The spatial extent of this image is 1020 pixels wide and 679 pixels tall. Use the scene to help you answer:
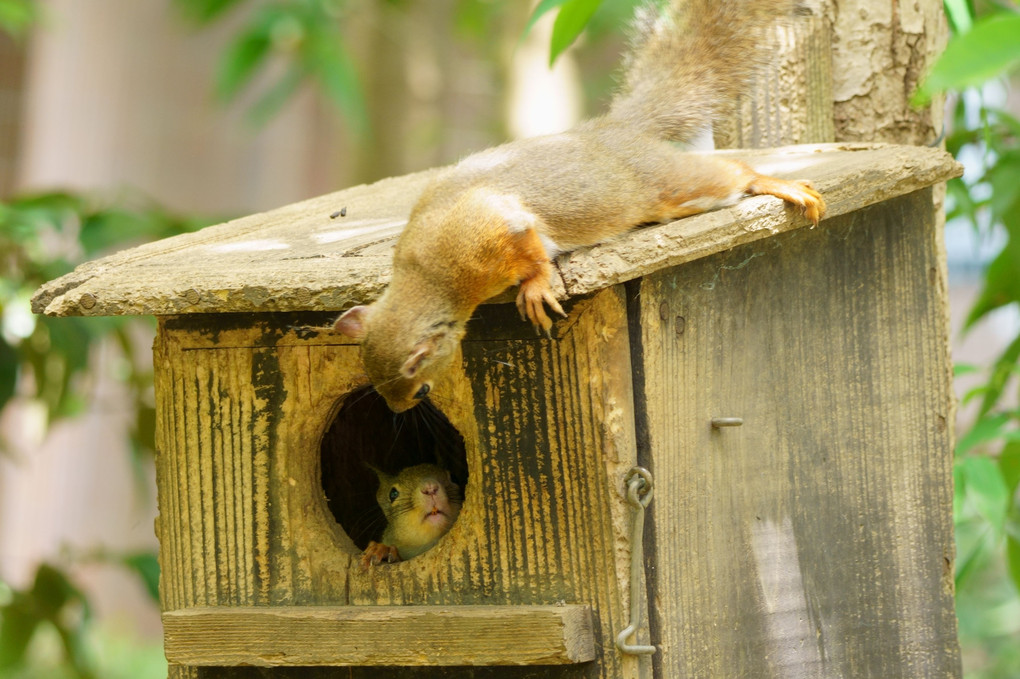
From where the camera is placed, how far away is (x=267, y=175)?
29.0 feet

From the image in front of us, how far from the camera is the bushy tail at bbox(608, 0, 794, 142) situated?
266 cm

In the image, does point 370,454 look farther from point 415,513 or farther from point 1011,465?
point 1011,465

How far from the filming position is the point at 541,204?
84.7 inches

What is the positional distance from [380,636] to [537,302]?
0.69m

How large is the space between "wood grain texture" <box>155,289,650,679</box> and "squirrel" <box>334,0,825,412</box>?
0.11 metres

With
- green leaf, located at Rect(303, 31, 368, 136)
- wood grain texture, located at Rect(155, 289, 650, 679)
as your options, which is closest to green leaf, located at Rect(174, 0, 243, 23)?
green leaf, located at Rect(303, 31, 368, 136)

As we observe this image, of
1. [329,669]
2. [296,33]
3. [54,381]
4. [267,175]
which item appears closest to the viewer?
[329,669]

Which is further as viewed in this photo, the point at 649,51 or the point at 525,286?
the point at 649,51

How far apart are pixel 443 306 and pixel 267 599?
2.30 ft

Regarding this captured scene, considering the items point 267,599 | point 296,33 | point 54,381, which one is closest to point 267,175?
point 296,33

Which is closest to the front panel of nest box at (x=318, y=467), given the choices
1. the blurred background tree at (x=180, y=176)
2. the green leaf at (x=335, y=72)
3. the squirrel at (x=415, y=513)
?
the squirrel at (x=415, y=513)

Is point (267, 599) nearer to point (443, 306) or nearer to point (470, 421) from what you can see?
point (470, 421)

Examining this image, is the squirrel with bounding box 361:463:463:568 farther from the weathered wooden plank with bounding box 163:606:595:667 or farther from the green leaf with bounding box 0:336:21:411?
A: the green leaf with bounding box 0:336:21:411

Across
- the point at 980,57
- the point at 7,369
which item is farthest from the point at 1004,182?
the point at 7,369
